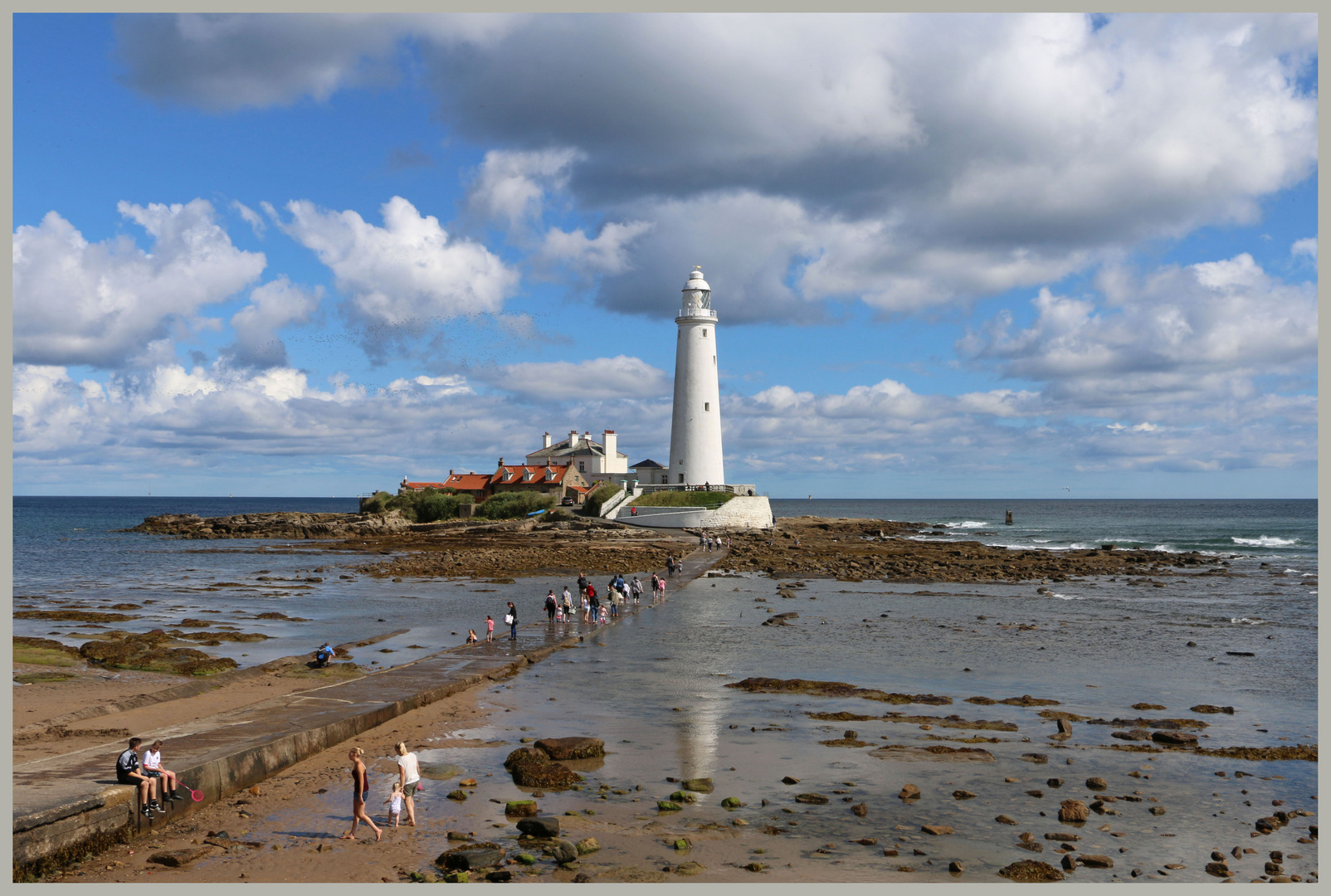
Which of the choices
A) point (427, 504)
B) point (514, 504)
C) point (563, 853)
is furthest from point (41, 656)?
point (427, 504)

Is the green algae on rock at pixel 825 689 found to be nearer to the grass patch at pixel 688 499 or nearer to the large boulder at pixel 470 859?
the large boulder at pixel 470 859

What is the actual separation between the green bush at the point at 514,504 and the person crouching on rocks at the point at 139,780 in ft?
212

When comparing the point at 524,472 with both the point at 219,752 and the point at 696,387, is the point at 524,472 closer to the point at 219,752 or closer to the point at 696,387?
the point at 696,387

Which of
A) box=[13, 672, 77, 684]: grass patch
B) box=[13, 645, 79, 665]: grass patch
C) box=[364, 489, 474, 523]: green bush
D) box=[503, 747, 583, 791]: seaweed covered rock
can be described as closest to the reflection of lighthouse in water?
box=[503, 747, 583, 791]: seaweed covered rock

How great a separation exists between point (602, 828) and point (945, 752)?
6.00 m

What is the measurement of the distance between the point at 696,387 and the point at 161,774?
5022 centimetres

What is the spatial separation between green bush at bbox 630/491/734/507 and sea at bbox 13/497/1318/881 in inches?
781

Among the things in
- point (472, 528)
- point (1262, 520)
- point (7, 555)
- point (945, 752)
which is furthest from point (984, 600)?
point (1262, 520)

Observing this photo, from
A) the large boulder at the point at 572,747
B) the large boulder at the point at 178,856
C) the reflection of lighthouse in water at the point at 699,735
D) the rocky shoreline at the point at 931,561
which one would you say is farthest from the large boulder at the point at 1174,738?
the rocky shoreline at the point at 931,561

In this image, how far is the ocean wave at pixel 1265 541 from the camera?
220 ft

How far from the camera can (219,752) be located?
12.2 meters

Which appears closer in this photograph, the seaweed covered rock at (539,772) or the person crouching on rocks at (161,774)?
the person crouching on rocks at (161,774)

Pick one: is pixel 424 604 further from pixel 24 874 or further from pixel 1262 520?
pixel 1262 520

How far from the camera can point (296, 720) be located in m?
14.3
